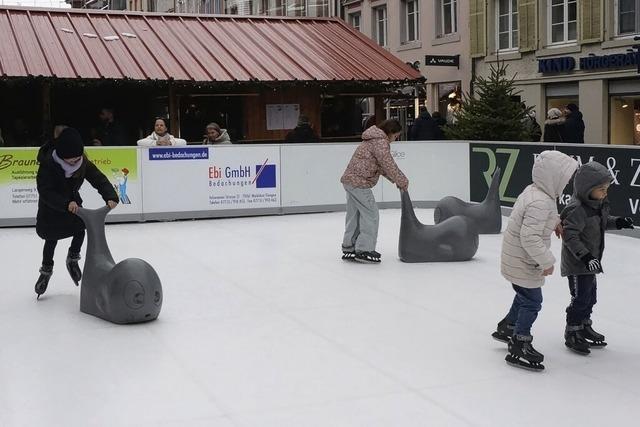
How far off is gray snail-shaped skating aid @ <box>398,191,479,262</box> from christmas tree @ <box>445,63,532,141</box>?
24.9ft

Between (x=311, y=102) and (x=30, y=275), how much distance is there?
1267 centimetres

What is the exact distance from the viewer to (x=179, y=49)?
70.7ft

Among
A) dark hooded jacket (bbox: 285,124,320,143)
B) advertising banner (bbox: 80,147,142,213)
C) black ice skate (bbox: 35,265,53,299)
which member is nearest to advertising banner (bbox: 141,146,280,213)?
advertising banner (bbox: 80,147,142,213)

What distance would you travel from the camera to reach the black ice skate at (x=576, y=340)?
6984mm

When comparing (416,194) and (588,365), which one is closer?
(588,365)

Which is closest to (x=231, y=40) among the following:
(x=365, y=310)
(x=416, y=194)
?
(x=416, y=194)

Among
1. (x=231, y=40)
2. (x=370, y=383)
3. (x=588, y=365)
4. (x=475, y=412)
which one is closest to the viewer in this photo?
(x=475, y=412)

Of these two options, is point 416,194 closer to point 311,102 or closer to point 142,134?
point 311,102

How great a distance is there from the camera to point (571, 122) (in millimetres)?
16875

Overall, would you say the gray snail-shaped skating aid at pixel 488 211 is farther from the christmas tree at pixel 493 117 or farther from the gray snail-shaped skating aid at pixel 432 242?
the christmas tree at pixel 493 117

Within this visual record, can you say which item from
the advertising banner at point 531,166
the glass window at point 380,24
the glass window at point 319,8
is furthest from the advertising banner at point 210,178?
the glass window at point 319,8

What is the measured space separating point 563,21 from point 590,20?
1.38 metres

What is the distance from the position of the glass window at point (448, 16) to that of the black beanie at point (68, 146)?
2063 cm

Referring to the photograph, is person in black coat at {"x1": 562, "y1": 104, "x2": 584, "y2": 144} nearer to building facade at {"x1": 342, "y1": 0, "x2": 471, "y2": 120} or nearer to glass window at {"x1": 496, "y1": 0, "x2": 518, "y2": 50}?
building facade at {"x1": 342, "y1": 0, "x2": 471, "y2": 120}
